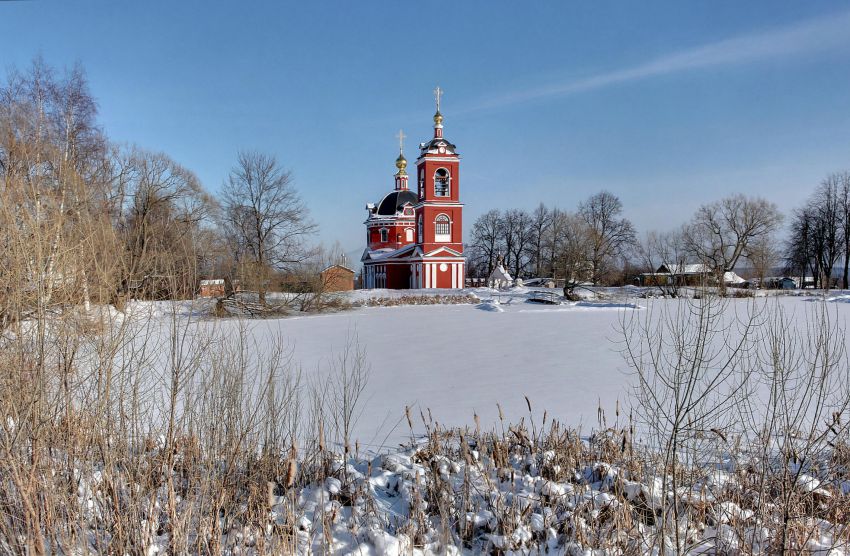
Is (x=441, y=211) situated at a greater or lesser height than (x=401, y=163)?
lesser

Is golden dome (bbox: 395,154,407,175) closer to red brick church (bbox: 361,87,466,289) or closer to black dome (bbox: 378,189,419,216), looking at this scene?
black dome (bbox: 378,189,419,216)

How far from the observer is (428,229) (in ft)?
115

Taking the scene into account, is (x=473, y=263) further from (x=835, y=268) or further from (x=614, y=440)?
(x=614, y=440)

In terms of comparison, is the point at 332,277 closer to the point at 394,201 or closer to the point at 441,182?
the point at 441,182

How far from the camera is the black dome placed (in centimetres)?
4562

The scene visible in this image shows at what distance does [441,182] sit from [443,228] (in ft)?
10.1

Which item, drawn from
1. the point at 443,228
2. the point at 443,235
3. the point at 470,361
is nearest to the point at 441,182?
the point at 443,228

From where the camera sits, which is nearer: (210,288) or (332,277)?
(210,288)

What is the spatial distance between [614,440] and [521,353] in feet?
21.1

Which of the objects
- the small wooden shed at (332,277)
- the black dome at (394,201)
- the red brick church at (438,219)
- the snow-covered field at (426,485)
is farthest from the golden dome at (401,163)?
the snow-covered field at (426,485)

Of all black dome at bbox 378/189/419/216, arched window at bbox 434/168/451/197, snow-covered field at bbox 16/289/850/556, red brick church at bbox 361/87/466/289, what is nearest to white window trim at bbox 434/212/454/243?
red brick church at bbox 361/87/466/289

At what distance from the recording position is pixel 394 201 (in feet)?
151

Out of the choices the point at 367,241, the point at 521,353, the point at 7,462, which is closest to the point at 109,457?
the point at 7,462

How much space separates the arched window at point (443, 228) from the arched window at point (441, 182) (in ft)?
4.92
